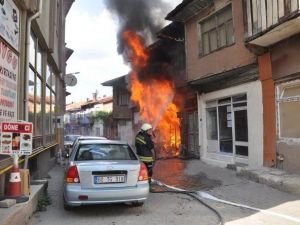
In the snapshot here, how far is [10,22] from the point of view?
7.64 metres

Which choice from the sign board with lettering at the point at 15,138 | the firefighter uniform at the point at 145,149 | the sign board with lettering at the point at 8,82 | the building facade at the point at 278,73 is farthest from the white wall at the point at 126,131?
the sign board with lettering at the point at 15,138

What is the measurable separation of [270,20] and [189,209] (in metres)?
5.71

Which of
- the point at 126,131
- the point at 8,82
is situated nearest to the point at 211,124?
the point at 8,82

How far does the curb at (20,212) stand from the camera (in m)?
5.45

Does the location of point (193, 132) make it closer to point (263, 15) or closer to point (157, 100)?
point (157, 100)

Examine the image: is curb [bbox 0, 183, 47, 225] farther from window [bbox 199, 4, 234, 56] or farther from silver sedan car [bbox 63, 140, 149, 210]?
window [bbox 199, 4, 234, 56]

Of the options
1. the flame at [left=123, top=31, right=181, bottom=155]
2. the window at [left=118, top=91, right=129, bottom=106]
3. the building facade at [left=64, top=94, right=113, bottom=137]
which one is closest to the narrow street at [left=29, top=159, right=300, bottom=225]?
the flame at [left=123, top=31, right=181, bottom=155]

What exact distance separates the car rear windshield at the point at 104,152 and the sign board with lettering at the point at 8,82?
1.61m

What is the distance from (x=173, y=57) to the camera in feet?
66.4

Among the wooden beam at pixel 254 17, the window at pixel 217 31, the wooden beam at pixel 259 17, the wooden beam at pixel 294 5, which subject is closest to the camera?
the wooden beam at pixel 294 5

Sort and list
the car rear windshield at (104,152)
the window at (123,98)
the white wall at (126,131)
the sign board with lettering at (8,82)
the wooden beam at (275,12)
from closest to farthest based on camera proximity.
A: the sign board with lettering at (8,82) < the car rear windshield at (104,152) < the wooden beam at (275,12) < the white wall at (126,131) < the window at (123,98)

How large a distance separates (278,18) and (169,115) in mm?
11077

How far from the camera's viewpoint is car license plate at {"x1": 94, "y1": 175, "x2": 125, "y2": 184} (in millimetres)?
7102

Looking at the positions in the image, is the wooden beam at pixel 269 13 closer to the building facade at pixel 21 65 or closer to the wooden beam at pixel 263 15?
the wooden beam at pixel 263 15
